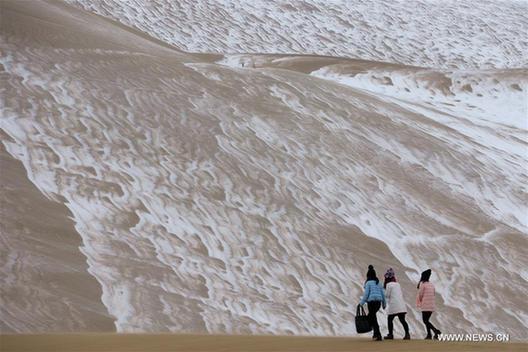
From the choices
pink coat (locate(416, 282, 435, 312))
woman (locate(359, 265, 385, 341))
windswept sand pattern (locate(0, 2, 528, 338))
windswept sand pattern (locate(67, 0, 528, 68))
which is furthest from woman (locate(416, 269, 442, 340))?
windswept sand pattern (locate(67, 0, 528, 68))

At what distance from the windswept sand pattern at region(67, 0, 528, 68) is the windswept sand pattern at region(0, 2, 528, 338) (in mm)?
31192

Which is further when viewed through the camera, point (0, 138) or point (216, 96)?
point (216, 96)

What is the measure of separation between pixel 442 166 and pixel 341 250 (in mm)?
9791

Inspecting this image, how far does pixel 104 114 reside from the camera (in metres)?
34.0

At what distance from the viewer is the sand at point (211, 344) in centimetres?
1535

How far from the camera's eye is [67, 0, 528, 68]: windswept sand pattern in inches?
2970

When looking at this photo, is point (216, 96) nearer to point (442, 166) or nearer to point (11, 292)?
point (442, 166)

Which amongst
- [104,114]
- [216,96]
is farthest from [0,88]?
[216,96]

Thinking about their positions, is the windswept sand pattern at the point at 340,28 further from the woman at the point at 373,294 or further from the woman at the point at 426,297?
the woman at the point at 373,294

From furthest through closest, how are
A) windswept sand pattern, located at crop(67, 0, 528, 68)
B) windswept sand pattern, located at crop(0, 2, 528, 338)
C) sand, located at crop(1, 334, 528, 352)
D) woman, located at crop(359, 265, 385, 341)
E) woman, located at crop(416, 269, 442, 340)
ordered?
1. windswept sand pattern, located at crop(67, 0, 528, 68)
2. windswept sand pattern, located at crop(0, 2, 528, 338)
3. woman, located at crop(416, 269, 442, 340)
4. woman, located at crop(359, 265, 385, 341)
5. sand, located at crop(1, 334, 528, 352)

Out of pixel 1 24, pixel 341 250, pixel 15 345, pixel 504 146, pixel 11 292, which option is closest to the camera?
pixel 15 345

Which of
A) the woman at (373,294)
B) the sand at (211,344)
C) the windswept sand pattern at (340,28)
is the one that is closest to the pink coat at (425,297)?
the sand at (211,344)

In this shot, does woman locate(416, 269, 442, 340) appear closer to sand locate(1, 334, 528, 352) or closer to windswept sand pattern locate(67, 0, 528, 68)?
sand locate(1, 334, 528, 352)

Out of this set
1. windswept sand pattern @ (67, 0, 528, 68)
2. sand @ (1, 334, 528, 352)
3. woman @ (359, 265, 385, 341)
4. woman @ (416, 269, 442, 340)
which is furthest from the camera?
windswept sand pattern @ (67, 0, 528, 68)
